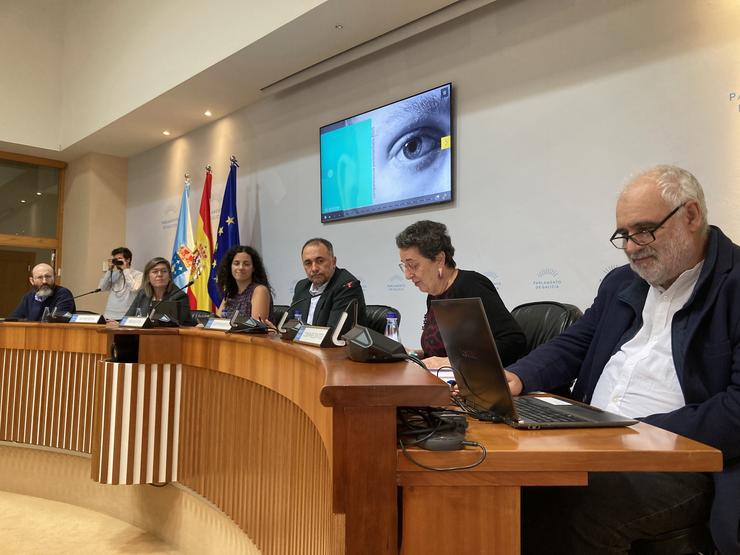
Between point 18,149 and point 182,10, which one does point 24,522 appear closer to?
point 182,10

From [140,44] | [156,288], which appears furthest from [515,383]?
[140,44]

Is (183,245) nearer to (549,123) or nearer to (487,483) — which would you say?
(549,123)

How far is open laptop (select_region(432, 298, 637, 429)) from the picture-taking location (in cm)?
92

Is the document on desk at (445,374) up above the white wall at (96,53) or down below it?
below

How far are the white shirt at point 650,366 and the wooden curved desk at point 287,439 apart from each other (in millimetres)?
378

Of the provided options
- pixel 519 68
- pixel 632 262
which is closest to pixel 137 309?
pixel 519 68

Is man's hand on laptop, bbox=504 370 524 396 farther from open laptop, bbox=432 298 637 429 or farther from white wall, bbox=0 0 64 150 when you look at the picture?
white wall, bbox=0 0 64 150

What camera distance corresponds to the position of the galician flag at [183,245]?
5.50 meters

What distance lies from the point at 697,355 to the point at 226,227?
14.3 ft

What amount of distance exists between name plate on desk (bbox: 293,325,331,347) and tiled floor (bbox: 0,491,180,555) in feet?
4.65

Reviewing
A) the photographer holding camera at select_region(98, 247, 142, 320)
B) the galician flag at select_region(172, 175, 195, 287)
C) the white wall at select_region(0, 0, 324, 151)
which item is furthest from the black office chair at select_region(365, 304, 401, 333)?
the photographer holding camera at select_region(98, 247, 142, 320)

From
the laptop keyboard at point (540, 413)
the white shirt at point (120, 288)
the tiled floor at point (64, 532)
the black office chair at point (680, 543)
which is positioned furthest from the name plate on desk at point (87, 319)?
the white shirt at point (120, 288)

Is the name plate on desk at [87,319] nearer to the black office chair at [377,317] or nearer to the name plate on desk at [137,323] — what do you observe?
the name plate on desk at [137,323]

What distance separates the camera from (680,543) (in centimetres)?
98
